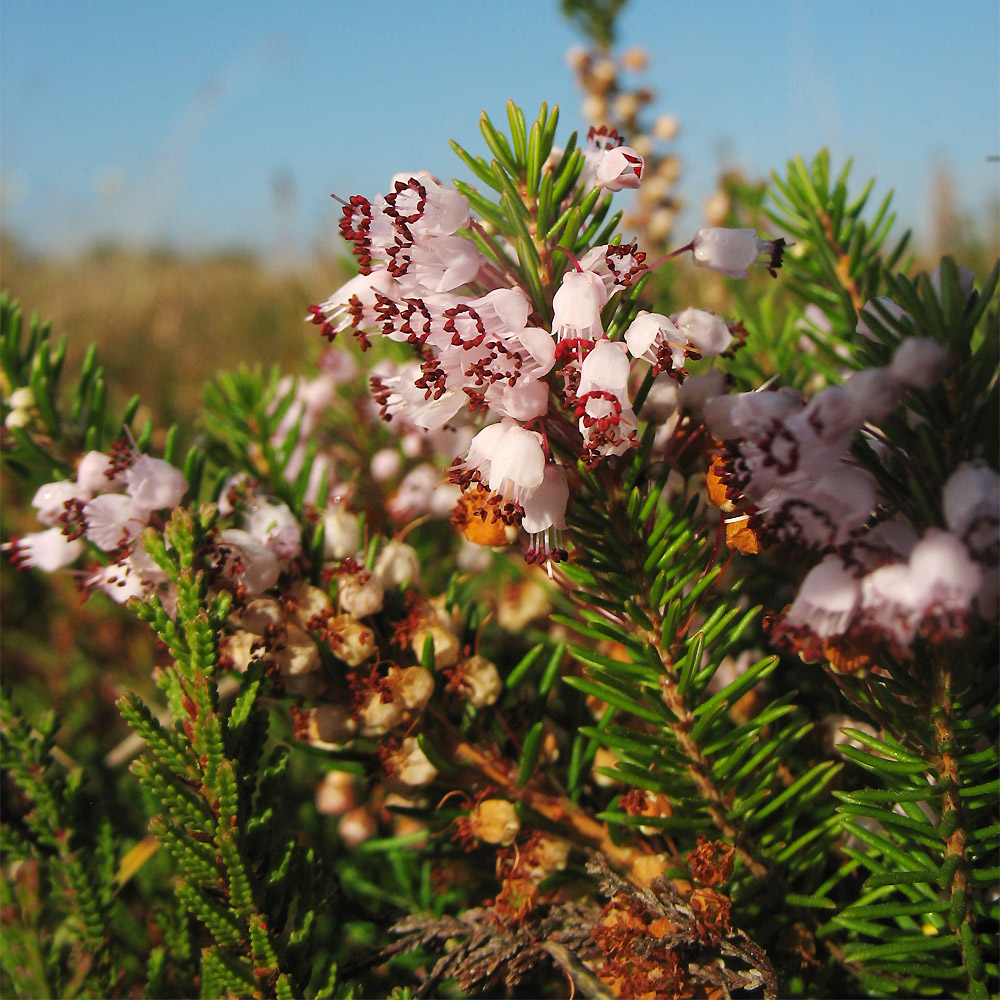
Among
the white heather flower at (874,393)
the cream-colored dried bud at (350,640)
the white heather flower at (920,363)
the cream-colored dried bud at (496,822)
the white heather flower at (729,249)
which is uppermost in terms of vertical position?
the white heather flower at (729,249)

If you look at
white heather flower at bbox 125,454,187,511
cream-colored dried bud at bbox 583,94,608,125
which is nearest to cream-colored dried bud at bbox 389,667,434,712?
white heather flower at bbox 125,454,187,511

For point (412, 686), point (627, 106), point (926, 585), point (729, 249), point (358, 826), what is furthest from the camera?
point (627, 106)

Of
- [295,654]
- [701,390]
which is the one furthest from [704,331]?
[295,654]

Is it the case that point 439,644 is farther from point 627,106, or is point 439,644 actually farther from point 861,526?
point 627,106

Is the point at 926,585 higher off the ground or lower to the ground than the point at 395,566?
higher

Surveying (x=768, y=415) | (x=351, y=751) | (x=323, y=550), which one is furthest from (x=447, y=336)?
(x=351, y=751)

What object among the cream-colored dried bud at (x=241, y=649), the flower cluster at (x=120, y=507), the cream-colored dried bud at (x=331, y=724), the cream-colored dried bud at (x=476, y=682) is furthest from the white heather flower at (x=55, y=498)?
the cream-colored dried bud at (x=476, y=682)

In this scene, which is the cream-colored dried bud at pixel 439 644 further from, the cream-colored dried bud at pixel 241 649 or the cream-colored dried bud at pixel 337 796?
the cream-colored dried bud at pixel 337 796
